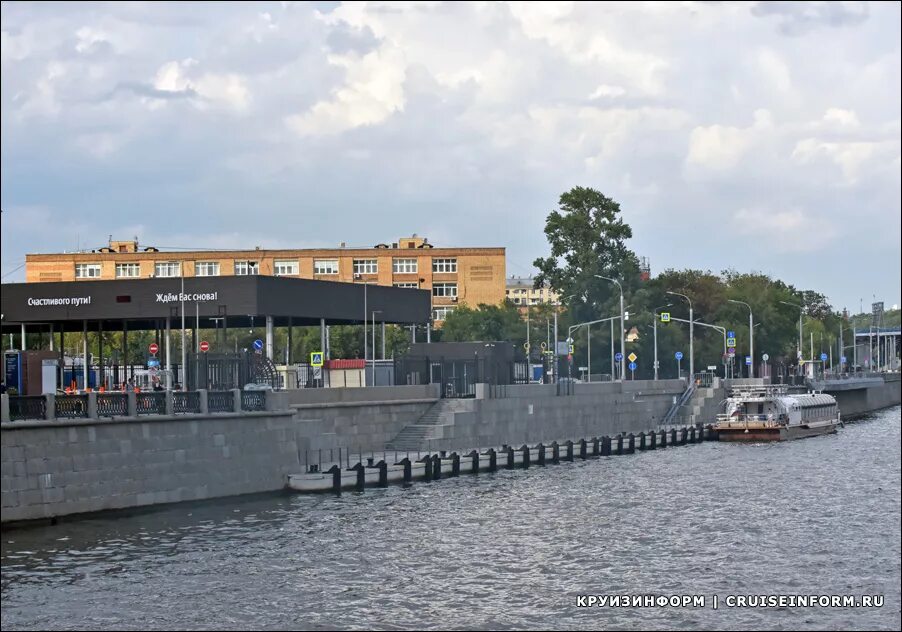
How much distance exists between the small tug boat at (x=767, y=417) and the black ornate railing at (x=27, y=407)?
59908mm

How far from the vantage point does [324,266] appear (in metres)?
145

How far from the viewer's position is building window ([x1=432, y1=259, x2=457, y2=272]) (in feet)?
485

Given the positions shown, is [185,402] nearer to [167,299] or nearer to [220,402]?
[220,402]

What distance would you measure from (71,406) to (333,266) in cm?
10232

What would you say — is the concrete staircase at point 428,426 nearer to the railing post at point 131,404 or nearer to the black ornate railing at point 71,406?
the railing post at point 131,404

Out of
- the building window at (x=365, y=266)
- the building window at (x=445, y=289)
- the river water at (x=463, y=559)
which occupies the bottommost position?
the river water at (x=463, y=559)

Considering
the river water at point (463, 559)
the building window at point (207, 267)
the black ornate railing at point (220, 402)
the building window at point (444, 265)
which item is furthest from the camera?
the building window at point (444, 265)

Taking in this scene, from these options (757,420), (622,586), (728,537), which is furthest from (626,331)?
(622,586)

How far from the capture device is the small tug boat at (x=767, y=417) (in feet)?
301

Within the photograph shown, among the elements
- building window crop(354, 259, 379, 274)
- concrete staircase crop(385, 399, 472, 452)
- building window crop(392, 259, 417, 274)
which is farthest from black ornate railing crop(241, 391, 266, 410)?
building window crop(392, 259, 417, 274)

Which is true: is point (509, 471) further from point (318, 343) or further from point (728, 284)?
point (728, 284)

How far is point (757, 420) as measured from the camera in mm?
92375

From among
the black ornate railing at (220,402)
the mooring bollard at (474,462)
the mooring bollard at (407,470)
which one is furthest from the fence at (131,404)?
the mooring bollard at (474,462)

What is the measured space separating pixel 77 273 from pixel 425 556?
366 feet
